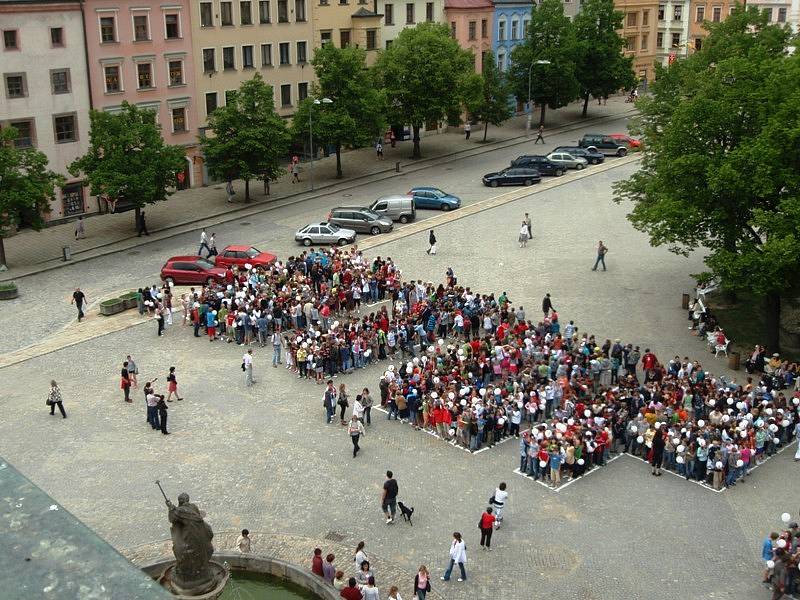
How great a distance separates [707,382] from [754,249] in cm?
556

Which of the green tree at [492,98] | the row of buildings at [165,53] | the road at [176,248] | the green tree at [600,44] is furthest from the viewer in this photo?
the green tree at [600,44]

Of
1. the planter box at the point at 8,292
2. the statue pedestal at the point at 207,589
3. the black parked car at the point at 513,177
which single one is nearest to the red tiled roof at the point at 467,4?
the black parked car at the point at 513,177

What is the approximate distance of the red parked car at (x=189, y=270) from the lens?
45.8 metres

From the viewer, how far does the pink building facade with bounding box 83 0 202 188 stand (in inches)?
2277

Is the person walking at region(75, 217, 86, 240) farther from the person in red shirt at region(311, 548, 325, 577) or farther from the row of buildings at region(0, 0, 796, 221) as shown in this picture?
the person in red shirt at region(311, 548, 325, 577)

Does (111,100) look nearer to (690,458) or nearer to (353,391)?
(353,391)

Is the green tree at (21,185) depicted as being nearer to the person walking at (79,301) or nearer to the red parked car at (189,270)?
the red parked car at (189,270)

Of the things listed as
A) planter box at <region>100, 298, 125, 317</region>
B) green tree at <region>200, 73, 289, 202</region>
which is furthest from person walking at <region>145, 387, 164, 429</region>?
green tree at <region>200, 73, 289, 202</region>

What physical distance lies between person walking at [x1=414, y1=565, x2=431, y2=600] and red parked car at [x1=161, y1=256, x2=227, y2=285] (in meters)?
26.0

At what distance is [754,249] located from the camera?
33.6 metres

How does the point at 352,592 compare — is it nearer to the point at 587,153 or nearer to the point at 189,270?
the point at 189,270

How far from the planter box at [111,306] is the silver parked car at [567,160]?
35850 mm

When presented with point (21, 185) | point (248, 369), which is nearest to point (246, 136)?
point (21, 185)

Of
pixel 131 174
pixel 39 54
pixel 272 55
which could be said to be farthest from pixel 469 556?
pixel 272 55
